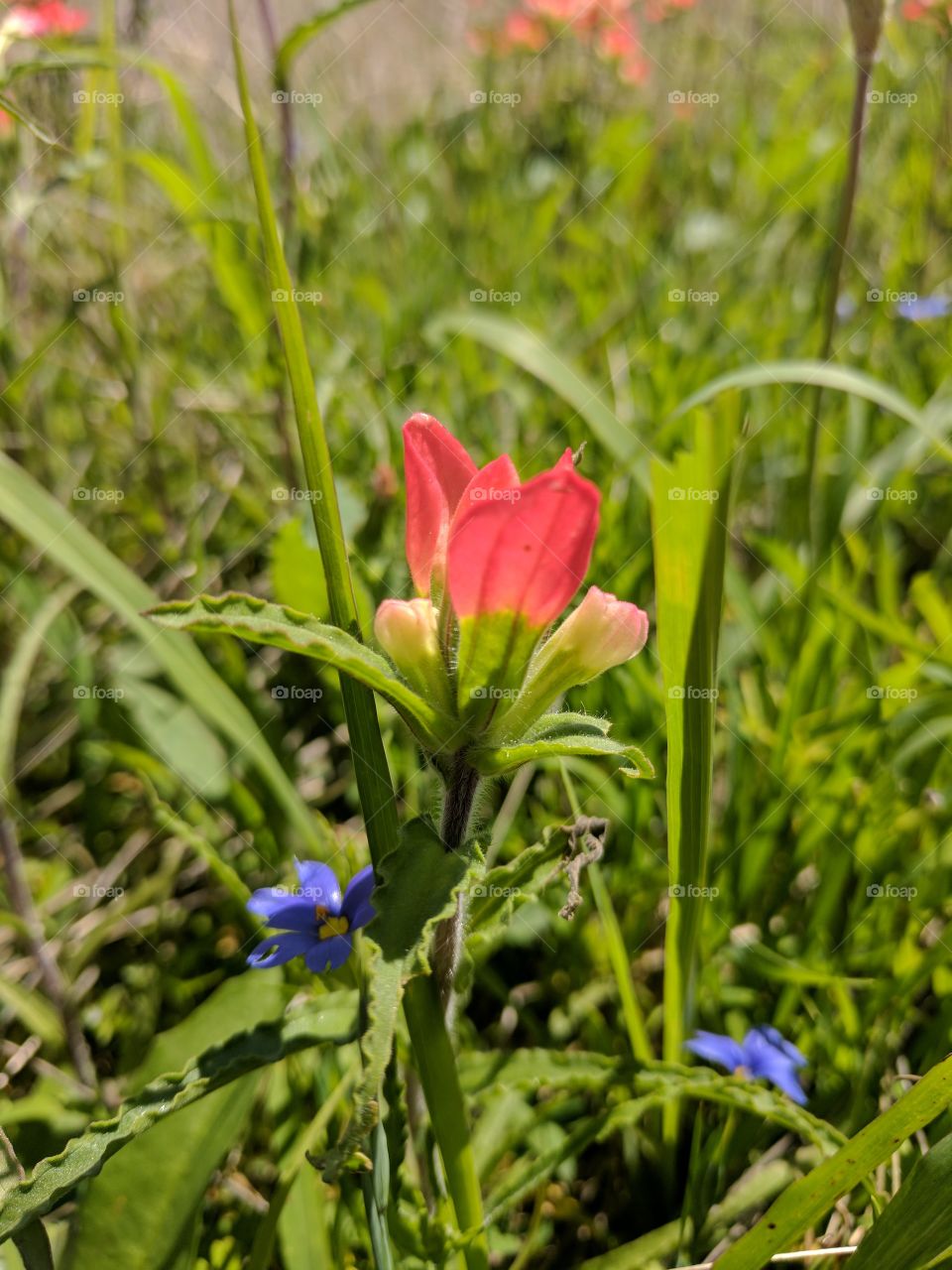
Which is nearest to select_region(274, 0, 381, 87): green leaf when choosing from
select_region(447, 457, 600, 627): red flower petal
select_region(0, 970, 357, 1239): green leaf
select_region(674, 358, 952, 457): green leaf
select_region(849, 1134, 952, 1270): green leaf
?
select_region(674, 358, 952, 457): green leaf

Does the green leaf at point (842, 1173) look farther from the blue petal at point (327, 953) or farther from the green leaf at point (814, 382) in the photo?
the green leaf at point (814, 382)

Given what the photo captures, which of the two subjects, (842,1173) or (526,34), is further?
(526,34)

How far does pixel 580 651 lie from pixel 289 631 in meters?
0.25

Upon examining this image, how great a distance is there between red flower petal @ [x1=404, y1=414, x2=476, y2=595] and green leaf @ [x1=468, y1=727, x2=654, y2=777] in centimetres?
16

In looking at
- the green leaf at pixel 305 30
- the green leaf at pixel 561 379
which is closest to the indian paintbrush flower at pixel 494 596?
the green leaf at pixel 561 379

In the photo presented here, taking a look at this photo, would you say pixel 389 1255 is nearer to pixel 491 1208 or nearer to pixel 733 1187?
pixel 491 1208

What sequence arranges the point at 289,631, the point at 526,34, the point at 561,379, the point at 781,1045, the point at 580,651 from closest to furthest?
the point at 289,631
the point at 580,651
the point at 781,1045
the point at 561,379
the point at 526,34

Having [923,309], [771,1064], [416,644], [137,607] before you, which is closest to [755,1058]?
[771,1064]

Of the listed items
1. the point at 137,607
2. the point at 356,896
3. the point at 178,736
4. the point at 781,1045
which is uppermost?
the point at 137,607

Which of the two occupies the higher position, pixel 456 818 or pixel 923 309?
pixel 923 309

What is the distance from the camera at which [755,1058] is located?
1273mm

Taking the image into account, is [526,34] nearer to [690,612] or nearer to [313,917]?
[690,612]

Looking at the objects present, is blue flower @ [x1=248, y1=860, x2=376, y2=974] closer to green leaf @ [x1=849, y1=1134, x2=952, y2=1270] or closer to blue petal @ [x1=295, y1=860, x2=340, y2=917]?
blue petal @ [x1=295, y1=860, x2=340, y2=917]

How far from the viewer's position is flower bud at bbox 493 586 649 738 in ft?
2.79
